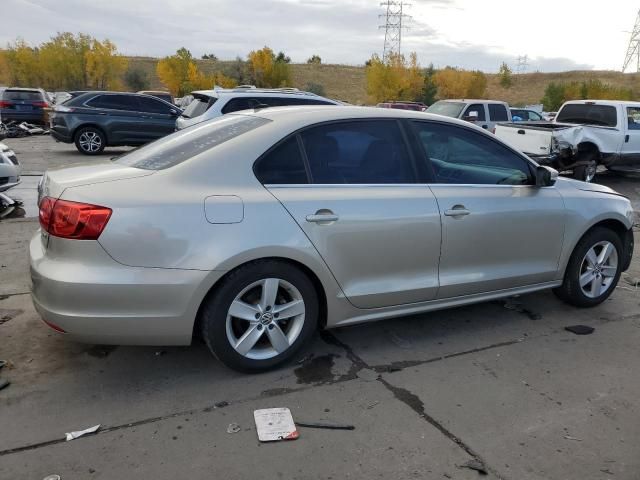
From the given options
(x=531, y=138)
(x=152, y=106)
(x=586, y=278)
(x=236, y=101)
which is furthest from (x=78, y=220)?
(x=152, y=106)

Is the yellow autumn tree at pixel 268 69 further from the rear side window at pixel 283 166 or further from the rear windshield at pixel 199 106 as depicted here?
the rear side window at pixel 283 166

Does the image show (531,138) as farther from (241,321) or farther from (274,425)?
(274,425)

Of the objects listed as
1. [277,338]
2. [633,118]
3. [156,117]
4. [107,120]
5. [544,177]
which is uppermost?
[633,118]

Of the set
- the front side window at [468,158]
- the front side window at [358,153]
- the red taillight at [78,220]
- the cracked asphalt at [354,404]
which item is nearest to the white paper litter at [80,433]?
the cracked asphalt at [354,404]

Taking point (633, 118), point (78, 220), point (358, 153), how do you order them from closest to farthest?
point (78, 220) < point (358, 153) < point (633, 118)

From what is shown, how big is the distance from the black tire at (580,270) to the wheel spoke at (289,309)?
2.53m

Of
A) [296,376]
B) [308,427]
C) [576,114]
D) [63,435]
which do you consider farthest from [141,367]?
[576,114]

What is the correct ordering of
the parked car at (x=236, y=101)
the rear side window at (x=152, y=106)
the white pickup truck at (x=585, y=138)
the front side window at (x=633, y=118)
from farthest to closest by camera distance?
the rear side window at (x=152, y=106), the front side window at (x=633, y=118), the white pickup truck at (x=585, y=138), the parked car at (x=236, y=101)

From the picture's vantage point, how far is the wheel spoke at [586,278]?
15.6ft

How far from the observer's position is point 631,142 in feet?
42.1

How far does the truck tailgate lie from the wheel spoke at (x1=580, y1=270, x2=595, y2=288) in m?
6.78

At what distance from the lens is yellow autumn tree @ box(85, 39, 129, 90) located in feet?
180

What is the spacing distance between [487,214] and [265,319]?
71.3 inches

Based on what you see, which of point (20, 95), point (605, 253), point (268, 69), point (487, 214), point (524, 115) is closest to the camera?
point (487, 214)
